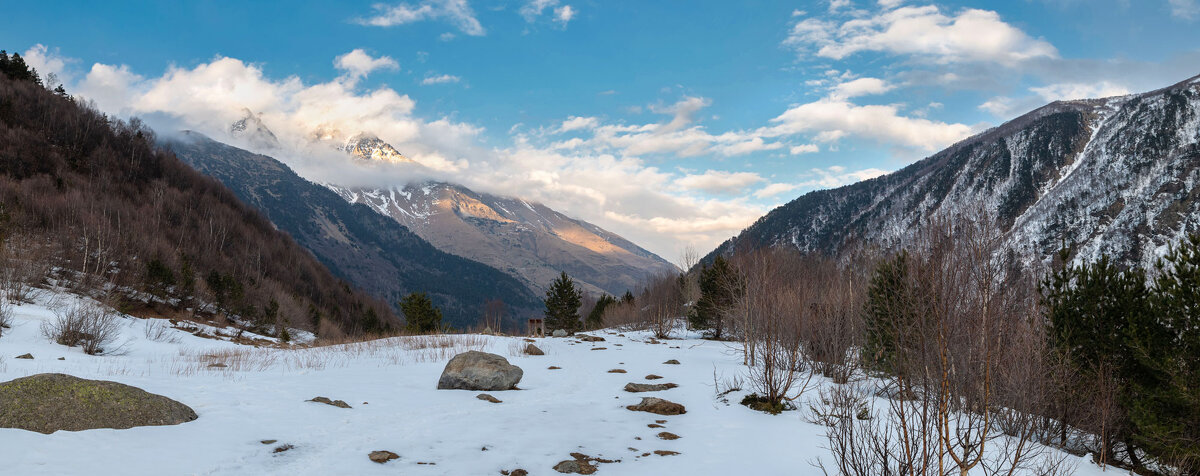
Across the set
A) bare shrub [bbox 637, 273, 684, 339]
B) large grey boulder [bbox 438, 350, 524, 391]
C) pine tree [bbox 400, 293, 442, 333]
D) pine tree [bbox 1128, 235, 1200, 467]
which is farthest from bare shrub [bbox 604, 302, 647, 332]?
pine tree [bbox 1128, 235, 1200, 467]

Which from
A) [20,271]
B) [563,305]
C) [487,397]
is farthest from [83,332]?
[563,305]

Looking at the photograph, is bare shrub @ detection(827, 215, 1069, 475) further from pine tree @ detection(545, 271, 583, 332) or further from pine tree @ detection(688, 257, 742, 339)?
pine tree @ detection(545, 271, 583, 332)

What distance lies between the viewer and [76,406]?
677cm

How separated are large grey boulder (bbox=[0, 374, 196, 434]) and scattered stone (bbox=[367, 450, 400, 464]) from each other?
300cm

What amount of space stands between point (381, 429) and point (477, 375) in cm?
493

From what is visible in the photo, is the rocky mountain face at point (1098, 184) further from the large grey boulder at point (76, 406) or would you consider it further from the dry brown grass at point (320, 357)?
the large grey boulder at point (76, 406)

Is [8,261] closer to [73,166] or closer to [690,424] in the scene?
[690,424]

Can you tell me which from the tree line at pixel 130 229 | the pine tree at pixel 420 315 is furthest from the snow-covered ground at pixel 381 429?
the pine tree at pixel 420 315

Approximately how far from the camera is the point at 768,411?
36.4ft

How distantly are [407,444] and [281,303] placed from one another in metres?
59.4

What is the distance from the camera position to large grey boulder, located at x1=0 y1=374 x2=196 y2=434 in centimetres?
635

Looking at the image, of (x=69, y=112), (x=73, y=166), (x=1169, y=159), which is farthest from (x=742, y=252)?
(x=1169, y=159)

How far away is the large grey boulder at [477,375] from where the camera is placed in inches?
523

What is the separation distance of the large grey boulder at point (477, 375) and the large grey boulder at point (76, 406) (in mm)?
6046
